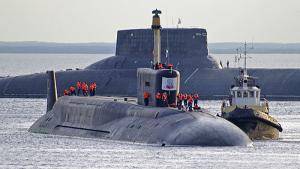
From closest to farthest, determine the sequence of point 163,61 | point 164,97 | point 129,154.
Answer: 1. point 129,154
2. point 164,97
3. point 163,61

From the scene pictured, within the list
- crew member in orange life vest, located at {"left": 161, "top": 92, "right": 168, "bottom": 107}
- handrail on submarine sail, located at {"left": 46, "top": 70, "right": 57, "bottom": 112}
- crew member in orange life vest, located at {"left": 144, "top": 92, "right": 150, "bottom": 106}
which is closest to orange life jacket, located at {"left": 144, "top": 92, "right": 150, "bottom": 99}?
crew member in orange life vest, located at {"left": 144, "top": 92, "right": 150, "bottom": 106}

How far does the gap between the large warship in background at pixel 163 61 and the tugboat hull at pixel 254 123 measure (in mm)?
46727

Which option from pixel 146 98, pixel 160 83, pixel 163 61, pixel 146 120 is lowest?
pixel 163 61

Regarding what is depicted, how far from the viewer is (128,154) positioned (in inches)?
2162

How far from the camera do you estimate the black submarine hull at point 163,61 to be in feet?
373

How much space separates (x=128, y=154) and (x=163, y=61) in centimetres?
6136

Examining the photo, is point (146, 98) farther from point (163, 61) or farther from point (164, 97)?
point (163, 61)

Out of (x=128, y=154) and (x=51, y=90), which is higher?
(x=51, y=90)

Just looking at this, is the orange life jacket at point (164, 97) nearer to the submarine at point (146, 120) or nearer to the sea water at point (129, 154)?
the submarine at point (146, 120)

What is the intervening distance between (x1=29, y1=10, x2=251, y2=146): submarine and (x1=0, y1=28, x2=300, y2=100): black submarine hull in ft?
134

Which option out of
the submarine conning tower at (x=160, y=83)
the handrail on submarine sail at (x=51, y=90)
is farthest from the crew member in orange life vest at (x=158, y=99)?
the handrail on submarine sail at (x=51, y=90)

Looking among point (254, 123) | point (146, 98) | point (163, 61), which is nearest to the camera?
point (146, 98)

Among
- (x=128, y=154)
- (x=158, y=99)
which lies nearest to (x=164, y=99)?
(x=158, y=99)

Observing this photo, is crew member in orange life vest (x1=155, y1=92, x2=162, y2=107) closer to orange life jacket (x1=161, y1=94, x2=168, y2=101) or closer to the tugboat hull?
orange life jacket (x1=161, y1=94, x2=168, y2=101)
